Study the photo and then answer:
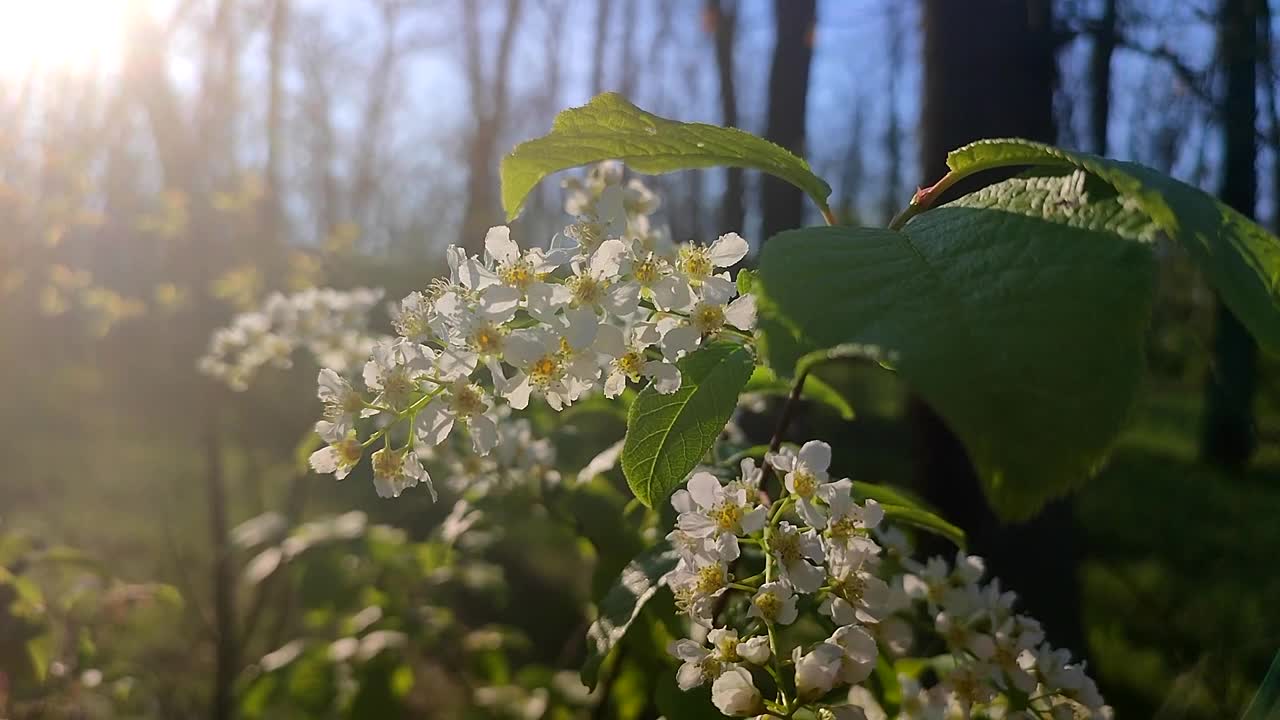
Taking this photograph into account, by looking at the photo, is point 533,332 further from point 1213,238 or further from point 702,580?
point 1213,238

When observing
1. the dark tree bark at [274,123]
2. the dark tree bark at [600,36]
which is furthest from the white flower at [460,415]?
the dark tree bark at [600,36]

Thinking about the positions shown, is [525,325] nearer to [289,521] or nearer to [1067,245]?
[1067,245]

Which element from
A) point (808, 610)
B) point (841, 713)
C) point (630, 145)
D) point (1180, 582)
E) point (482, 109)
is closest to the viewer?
point (630, 145)

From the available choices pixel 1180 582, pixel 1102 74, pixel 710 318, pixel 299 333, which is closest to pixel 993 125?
pixel 1102 74

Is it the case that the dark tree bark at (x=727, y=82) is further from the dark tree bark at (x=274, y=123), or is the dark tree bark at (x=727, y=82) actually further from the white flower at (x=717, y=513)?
the white flower at (x=717, y=513)

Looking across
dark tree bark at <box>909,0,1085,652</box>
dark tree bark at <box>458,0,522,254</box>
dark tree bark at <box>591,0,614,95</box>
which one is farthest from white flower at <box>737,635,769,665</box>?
dark tree bark at <box>591,0,614,95</box>

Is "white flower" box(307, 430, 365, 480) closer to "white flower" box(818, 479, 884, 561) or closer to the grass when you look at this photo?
"white flower" box(818, 479, 884, 561)

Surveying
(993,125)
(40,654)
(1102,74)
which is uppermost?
(1102,74)
